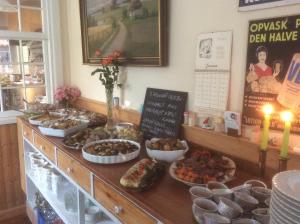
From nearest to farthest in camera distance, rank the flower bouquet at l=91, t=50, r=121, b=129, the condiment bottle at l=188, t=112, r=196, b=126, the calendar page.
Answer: the calendar page, the condiment bottle at l=188, t=112, r=196, b=126, the flower bouquet at l=91, t=50, r=121, b=129

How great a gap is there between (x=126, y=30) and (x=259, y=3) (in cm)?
104

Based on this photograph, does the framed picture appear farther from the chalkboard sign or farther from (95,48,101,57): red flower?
the chalkboard sign

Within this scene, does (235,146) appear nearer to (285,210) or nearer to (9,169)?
(285,210)

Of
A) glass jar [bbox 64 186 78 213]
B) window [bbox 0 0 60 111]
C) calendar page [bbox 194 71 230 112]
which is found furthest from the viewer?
window [bbox 0 0 60 111]

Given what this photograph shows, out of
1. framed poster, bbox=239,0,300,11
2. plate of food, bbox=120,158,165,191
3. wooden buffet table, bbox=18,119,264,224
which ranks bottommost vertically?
wooden buffet table, bbox=18,119,264,224

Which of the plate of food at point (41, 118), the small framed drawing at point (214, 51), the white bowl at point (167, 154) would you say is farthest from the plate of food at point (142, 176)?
the plate of food at point (41, 118)

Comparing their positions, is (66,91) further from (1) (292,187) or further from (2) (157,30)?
(1) (292,187)

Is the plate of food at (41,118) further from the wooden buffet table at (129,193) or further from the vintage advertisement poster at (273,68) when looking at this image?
the vintage advertisement poster at (273,68)

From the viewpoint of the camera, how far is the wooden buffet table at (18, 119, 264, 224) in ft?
3.21

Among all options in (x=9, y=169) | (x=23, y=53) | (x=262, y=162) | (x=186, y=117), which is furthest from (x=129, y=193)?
(x=23, y=53)

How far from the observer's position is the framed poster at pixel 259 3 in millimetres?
1122

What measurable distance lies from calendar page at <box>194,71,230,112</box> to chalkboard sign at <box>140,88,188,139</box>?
0.11 m

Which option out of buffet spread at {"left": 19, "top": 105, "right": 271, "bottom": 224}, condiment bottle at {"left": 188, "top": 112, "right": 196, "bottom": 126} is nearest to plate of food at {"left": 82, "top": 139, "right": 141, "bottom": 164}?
buffet spread at {"left": 19, "top": 105, "right": 271, "bottom": 224}

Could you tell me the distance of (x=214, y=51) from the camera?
1.44m
